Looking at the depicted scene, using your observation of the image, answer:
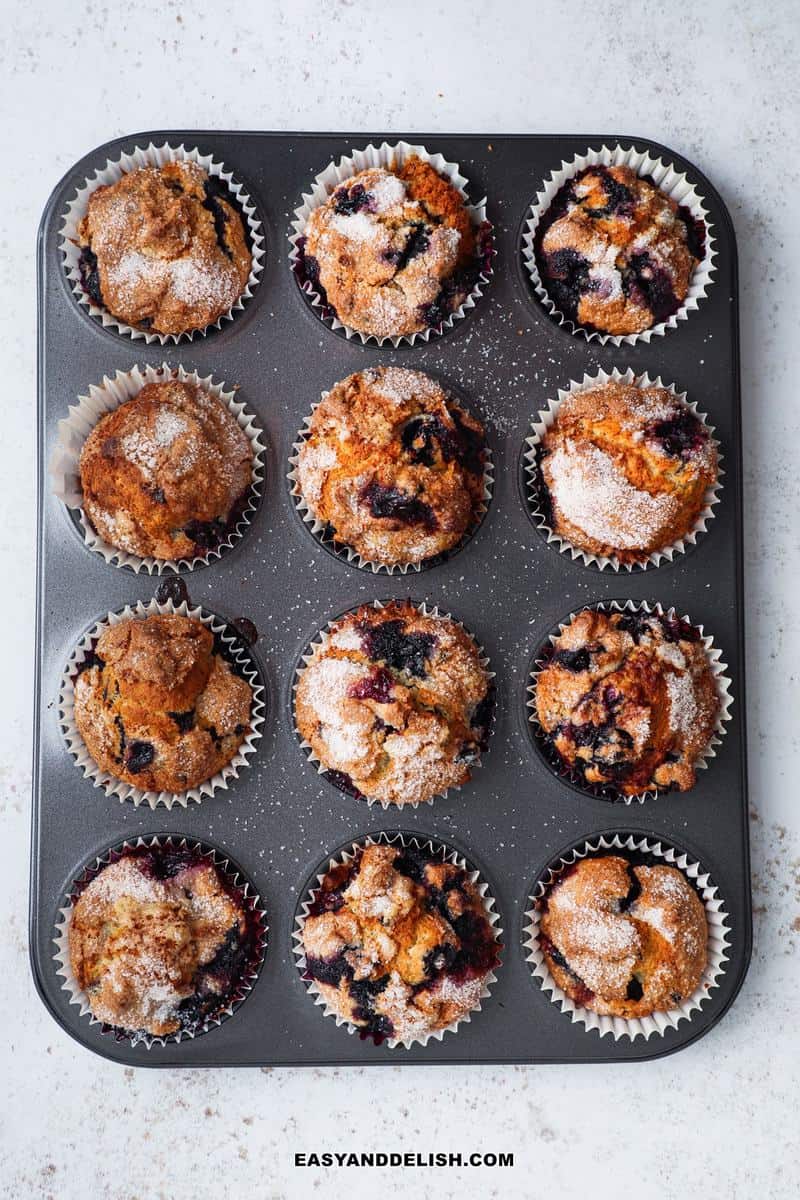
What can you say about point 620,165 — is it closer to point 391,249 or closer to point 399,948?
point 391,249

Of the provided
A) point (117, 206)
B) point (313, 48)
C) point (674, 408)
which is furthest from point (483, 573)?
point (313, 48)

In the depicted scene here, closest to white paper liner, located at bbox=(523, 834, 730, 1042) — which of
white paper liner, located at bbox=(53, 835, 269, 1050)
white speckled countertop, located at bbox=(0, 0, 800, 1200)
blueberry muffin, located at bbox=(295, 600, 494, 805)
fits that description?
white speckled countertop, located at bbox=(0, 0, 800, 1200)

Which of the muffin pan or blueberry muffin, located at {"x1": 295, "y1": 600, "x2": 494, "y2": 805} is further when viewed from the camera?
the muffin pan

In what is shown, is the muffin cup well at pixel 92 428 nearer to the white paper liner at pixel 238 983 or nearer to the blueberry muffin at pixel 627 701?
the white paper liner at pixel 238 983

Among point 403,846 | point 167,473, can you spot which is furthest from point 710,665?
point 167,473

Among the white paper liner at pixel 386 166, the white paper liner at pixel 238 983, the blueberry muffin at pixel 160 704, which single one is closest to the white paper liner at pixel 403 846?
the white paper liner at pixel 238 983

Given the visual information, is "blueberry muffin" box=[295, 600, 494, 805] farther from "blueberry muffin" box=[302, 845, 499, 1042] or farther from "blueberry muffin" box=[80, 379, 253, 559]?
"blueberry muffin" box=[80, 379, 253, 559]
